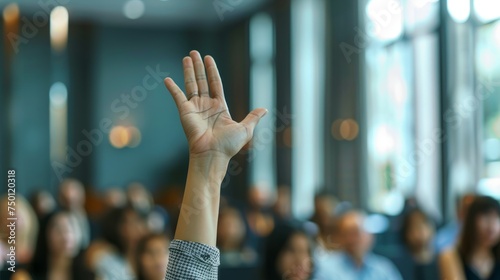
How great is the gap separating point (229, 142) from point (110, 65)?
922 centimetres

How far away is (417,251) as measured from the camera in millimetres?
4750

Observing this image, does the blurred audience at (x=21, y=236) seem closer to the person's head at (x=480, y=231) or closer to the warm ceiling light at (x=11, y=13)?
the person's head at (x=480, y=231)

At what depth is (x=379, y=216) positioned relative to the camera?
7188 millimetres

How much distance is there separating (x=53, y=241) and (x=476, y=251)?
1.91 meters

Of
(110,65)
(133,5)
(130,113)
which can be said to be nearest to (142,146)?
(130,113)

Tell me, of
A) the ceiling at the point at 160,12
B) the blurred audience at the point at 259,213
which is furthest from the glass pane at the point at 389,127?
the ceiling at the point at 160,12

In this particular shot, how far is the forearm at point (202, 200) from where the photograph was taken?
99 cm

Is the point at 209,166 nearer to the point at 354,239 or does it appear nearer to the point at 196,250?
the point at 196,250

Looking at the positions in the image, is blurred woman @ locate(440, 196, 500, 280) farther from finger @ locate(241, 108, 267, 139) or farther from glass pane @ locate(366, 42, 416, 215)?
glass pane @ locate(366, 42, 416, 215)

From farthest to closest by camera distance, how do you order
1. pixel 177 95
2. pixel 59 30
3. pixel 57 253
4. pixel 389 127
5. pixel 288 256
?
1. pixel 59 30
2. pixel 389 127
3. pixel 288 256
4. pixel 57 253
5. pixel 177 95

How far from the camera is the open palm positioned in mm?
1055

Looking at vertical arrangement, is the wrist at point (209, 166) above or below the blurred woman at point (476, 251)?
above

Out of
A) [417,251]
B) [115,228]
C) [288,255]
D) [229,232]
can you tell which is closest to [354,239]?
[288,255]

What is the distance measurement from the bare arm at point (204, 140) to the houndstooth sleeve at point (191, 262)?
0.01m
